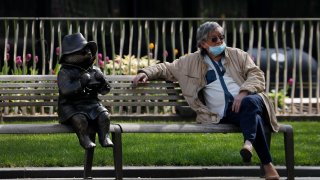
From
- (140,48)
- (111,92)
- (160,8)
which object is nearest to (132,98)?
(111,92)

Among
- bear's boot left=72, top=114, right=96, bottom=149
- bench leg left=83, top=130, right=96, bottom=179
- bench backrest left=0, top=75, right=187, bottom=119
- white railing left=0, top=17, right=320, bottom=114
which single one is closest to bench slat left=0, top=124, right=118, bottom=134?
bear's boot left=72, top=114, right=96, bottom=149

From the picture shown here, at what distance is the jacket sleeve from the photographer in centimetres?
827

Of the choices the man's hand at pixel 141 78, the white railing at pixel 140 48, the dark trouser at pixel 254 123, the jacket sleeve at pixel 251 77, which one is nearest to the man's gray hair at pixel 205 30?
the jacket sleeve at pixel 251 77

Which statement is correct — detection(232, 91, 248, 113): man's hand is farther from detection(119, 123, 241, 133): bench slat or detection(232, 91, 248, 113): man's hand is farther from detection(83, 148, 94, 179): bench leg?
detection(83, 148, 94, 179): bench leg

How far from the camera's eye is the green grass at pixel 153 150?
9.02 m

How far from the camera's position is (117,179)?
7.96 meters

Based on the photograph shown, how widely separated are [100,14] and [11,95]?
330 inches

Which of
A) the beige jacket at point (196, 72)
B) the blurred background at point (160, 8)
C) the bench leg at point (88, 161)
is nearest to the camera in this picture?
the bench leg at point (88, 161)

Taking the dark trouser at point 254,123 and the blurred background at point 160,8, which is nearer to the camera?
the dark trouser at point 254,123

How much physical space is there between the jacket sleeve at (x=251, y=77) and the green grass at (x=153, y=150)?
3.32 ft

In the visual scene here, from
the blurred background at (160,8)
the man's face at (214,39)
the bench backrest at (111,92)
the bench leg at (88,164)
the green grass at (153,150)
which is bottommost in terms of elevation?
the green grass at (153,150)

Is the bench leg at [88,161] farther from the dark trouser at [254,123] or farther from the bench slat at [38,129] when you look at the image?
the dark trouser at [254,123]

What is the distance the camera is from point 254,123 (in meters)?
8.00

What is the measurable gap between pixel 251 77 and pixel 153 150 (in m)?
1.67
